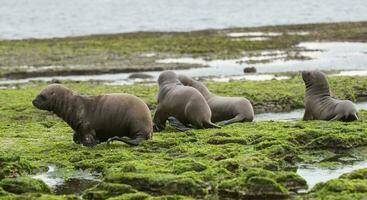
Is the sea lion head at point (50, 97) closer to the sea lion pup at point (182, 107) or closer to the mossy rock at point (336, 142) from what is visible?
the sea lion pup at point (182, 107)

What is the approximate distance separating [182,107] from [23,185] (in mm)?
6162

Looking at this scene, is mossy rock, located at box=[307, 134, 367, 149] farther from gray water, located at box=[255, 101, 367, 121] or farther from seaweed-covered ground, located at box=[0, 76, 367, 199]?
gray water, located at box=[255, 101, 367, 121]

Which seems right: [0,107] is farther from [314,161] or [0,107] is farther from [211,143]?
[314,161]

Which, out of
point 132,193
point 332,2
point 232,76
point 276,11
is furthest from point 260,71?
point 332,2

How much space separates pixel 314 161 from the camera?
13.3 metres

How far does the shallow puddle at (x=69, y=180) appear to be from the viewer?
11.5 m

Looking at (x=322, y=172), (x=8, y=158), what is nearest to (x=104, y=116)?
(x=8, y=158)

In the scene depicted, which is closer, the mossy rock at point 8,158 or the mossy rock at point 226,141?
the mossy rock at point 8,158

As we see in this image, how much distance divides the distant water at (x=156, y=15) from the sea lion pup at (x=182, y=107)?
181 ft

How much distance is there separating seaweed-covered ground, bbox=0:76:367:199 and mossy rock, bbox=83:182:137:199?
14 mm

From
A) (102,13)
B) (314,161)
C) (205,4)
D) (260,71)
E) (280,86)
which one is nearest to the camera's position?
(314,161)

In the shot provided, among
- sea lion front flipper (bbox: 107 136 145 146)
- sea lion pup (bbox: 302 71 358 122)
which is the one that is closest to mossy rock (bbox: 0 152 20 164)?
sea lion front flipper (bbox: 107 136 145 146)

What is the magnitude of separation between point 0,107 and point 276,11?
85524mm

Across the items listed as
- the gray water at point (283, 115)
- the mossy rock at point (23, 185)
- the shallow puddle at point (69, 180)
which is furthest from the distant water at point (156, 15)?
the mossy rock at point (23, 185)
